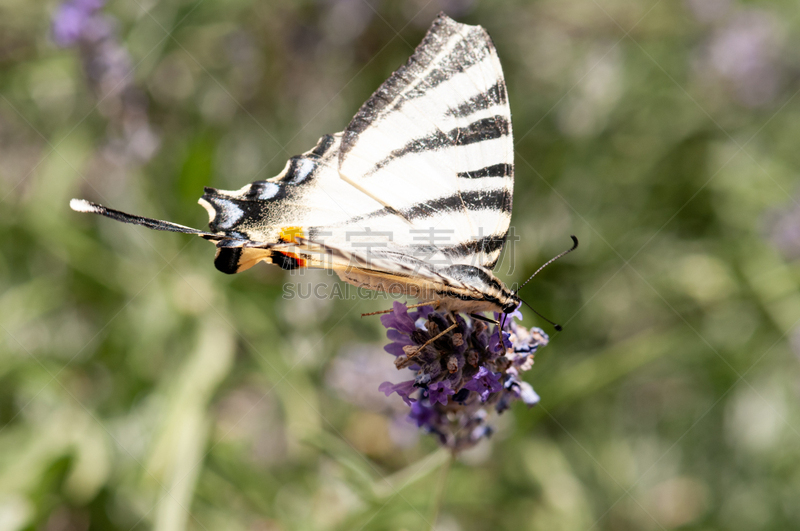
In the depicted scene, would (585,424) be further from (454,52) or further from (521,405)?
(454,52)

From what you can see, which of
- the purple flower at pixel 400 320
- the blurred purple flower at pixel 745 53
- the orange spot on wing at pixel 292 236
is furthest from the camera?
the blurred purple flower at pixel 745 53

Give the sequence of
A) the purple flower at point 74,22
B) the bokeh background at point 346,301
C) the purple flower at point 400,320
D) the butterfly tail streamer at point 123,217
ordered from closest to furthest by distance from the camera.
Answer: the butterfly tail streamer at point 123,217
the purple flower at point 400,320
the bokeh background at point 346,301
the purple flower at point 74,22

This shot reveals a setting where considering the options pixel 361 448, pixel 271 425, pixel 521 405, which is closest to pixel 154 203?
pixel 271 425

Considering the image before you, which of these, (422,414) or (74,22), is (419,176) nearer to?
(422,414)

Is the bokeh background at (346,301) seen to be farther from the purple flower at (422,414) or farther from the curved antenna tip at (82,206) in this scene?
the curved antenna tip at (82,206)

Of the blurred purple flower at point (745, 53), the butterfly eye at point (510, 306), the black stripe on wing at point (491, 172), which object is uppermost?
the blurred purple flower at point (745, 53)

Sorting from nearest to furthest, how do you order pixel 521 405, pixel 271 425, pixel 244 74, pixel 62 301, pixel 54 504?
pixel 54 504, pixel 521 405, pixel 62 301, pixel 271 425, pixel 244 74

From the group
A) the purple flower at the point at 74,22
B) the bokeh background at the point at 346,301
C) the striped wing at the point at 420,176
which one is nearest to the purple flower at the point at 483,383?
the striped wing at the point at 420,176
